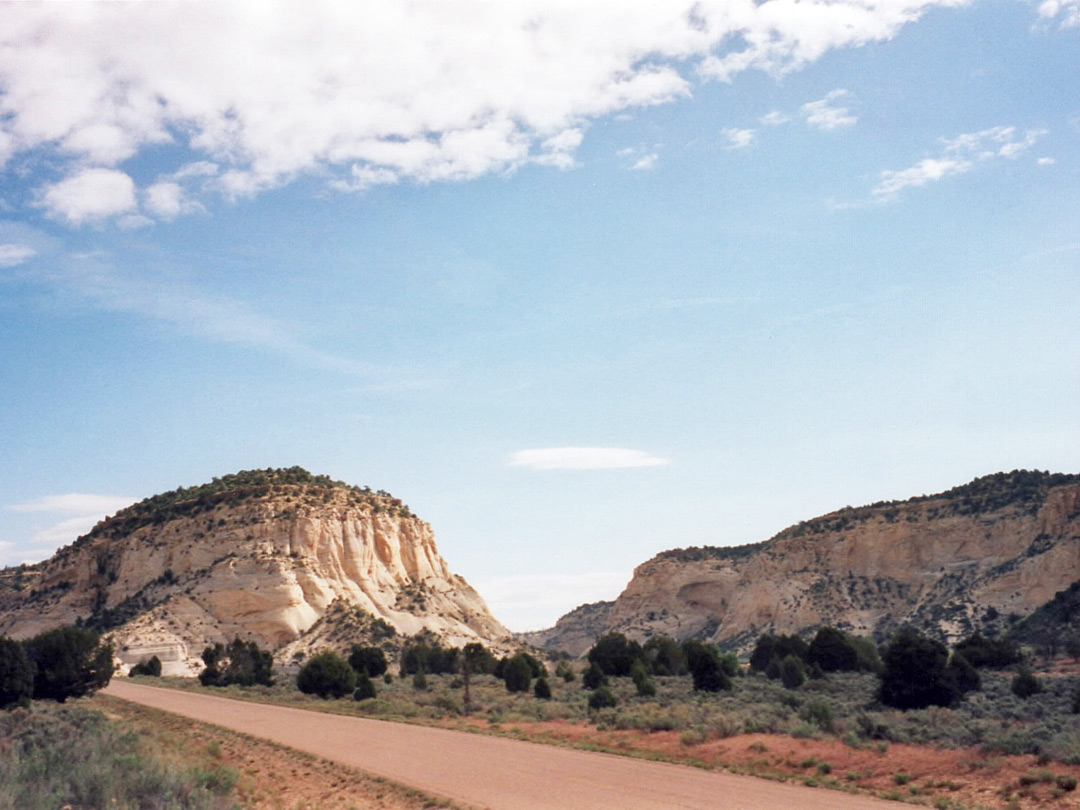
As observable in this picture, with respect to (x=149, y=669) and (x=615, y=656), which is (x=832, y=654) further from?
(x=149, y=669)

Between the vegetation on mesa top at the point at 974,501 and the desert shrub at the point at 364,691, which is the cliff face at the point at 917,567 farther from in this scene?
the desert shrub at the point at 364,691

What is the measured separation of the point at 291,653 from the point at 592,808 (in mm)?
56438

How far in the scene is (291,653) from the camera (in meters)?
66.0

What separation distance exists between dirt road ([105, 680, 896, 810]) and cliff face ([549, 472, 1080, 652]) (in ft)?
201

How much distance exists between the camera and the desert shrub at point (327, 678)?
1622 inches

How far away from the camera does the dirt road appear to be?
15.3 meters

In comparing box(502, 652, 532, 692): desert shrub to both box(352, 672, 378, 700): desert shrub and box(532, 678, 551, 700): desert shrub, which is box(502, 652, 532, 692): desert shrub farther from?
box(352, 672, 378, 700): desert shrub

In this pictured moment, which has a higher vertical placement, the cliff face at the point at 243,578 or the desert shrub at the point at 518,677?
the cliff face at the point at 243,578

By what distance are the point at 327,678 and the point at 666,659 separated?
827 inches

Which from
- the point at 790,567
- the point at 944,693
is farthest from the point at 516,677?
the point at 790,567

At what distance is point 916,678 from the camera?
96.5 ft

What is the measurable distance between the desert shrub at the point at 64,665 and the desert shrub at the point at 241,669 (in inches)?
559

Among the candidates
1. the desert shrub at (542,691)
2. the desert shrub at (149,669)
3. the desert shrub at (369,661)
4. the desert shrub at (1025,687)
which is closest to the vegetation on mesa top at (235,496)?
the desert shrub at (149,669)

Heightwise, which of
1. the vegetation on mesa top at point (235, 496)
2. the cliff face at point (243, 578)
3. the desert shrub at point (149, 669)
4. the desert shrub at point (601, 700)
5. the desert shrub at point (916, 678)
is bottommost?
the desert shrub at point (149, 669)
